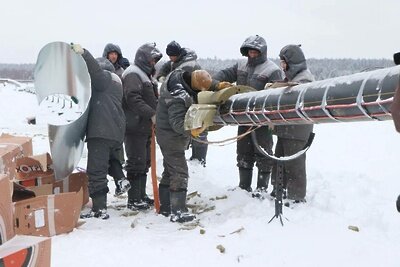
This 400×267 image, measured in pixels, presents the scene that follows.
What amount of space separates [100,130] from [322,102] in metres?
2.50

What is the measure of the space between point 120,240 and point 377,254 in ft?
6.93

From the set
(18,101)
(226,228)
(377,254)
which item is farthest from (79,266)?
(18,101)

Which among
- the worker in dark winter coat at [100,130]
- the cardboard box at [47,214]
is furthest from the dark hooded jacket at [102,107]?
the cardboard box at [47,214]

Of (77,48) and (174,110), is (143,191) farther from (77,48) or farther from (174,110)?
(77,48)

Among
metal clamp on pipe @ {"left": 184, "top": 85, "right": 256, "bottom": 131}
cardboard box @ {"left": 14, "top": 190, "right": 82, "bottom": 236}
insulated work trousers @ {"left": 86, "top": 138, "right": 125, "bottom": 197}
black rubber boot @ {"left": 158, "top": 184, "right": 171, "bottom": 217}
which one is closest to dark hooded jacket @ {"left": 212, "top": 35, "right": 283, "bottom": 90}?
metal clamp on pipe @ {"left": 184, "top": 85, "right": 256, "bottom": 131}

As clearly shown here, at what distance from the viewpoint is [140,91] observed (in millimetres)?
5438

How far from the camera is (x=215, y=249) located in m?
3.80

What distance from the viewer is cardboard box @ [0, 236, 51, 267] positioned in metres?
2.83

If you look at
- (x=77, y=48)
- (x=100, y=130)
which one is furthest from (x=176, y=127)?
(x=77, y=48)

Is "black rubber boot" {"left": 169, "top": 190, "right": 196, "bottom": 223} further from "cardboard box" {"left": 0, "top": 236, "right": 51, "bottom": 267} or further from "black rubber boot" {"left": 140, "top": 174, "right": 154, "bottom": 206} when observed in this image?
"cardboard box" {"left": 0, "top": 236, "right": 51, "bottom": 267}

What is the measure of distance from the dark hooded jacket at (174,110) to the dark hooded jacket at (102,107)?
18.1 inches

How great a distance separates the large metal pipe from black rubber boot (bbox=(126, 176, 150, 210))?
169 centimetres

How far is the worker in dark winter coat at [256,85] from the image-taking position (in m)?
5.45

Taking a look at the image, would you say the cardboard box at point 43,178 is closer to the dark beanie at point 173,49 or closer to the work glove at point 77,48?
the work glove at point 77,48
